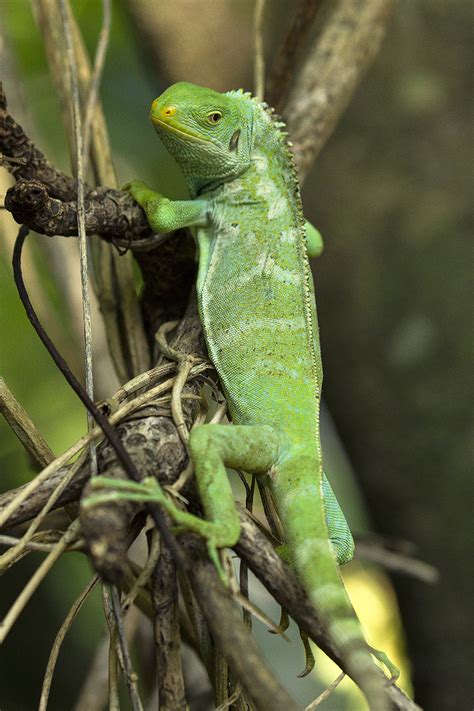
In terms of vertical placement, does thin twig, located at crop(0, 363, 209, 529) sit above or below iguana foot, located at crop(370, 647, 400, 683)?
above

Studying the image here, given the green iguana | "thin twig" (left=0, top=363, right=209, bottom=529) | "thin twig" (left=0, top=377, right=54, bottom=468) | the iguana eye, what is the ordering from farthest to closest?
the iguana eye → "thin twig" (left=0, top=377, right=54, bottom=468) → the green iguana → "thin twig" (left=0, top=363, right=209, bottom=529)

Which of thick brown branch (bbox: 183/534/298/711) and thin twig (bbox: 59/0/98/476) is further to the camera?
thin twig (bbox: 59/0/98/476)

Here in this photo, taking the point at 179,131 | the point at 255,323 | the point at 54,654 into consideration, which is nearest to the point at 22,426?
the point at 54,654

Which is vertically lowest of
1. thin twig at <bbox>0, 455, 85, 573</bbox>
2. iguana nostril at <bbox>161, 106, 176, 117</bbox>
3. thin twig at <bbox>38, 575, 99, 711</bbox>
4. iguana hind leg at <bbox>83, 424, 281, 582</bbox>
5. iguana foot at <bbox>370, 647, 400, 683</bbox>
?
iguana foot at <bbox>370, 647, 400, 683</bbox>

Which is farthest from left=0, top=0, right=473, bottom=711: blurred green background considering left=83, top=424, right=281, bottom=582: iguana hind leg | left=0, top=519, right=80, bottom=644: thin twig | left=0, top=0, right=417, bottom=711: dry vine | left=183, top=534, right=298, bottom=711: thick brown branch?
left=183, top=534, right=298, bottom=711: thick brown branch

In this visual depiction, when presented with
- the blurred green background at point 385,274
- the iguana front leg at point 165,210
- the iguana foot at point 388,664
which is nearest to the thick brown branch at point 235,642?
the iguana foot at point 388,664

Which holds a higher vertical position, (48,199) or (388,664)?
(48,199)

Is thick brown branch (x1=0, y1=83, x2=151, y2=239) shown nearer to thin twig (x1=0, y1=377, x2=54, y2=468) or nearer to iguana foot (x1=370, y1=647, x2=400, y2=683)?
thin twig (x1=0, y1=377, x2=54, y2=468)

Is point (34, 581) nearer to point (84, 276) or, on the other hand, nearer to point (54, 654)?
point (54, 654)
